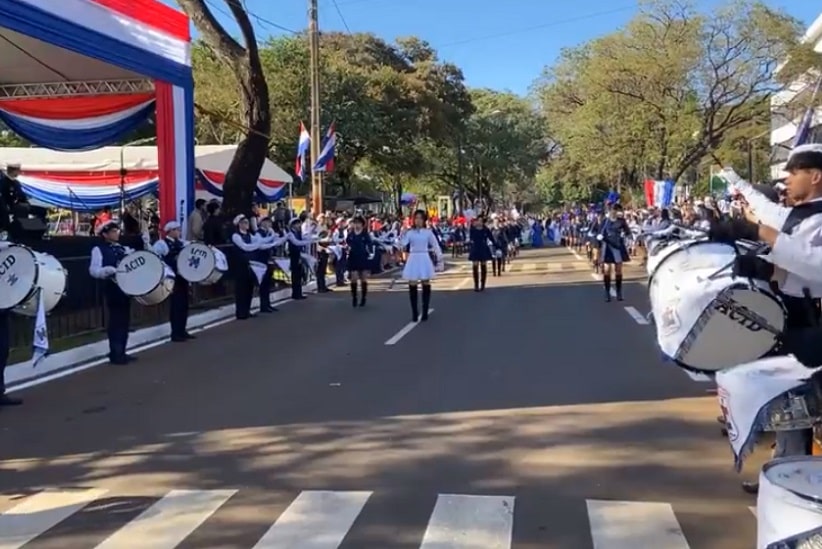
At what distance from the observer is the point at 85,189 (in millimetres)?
28594

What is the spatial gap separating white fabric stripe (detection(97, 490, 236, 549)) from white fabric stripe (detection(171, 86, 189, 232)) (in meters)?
13.5

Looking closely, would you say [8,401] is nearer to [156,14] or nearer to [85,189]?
[156,14]

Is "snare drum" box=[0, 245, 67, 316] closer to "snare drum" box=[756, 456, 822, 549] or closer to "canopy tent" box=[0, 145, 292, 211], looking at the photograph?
"snare drum" box=[756, 456, 822, 549]

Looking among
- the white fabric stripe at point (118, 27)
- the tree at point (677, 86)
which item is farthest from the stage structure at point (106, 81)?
the tree at point (677, 86)

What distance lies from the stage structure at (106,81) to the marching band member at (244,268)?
5.04ft

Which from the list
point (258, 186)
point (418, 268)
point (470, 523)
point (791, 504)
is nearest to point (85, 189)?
point (258, 186)

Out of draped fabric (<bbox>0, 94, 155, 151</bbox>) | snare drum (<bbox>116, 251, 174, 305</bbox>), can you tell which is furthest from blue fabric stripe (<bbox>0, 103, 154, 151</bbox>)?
snare drum (<bbox>116, 251, 174, 305</bbox>)

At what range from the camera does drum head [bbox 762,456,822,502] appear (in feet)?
11.3

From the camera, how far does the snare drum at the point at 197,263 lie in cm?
1549

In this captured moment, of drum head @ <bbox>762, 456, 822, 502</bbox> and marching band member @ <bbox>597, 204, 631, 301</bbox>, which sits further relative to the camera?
Result: marching band member @ <bbox>597, 204, 631, 301</bbox>

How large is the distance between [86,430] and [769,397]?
6441 mm

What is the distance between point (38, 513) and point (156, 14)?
15.1 metres

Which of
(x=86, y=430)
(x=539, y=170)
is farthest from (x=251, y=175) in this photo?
(x=539, y=170)

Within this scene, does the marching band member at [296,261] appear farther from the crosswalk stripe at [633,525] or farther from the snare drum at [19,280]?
the crosswalk stripe at [633,525]
